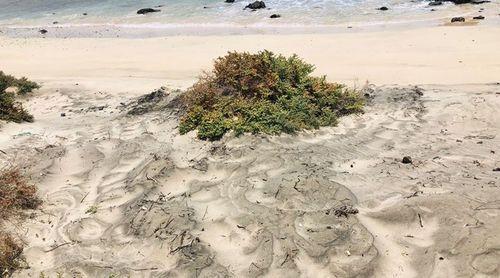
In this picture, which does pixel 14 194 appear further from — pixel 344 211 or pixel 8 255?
pixel 344 211

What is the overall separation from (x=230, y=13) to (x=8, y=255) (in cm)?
2103

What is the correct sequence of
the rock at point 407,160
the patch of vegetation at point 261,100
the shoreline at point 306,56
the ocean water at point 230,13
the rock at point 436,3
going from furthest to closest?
the rock at point 436,3 < the ocean water at point 230,13 < the shoreline at point 306,56 < the patch of vegetation at point 261,100 < the rock at point 407,160

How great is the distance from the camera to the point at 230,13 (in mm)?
24500

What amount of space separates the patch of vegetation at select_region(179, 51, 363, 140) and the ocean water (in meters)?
12.9

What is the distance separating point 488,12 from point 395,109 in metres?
14.3

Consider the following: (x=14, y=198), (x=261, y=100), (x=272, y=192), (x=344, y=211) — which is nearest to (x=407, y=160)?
(x=344, y=211)

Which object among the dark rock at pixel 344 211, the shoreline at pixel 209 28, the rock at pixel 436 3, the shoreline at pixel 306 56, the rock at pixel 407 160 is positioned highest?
the rock at pixel 436 3

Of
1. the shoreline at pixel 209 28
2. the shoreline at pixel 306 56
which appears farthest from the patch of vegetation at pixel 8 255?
the shoreline at pixel 209 28

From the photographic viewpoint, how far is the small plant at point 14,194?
19.1 ft

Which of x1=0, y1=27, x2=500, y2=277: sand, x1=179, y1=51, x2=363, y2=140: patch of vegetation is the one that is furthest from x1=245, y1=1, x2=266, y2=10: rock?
x1=179, y1=51, x2=363, y2=140: patch of vegetation

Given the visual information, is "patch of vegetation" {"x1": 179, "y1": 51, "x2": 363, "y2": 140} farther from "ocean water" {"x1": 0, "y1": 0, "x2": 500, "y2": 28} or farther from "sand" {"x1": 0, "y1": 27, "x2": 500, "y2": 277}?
"ocean water" {"x1": 0, "y1": 0, "x2": 500, "y2": 28}

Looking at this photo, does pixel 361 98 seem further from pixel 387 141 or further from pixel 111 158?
pixel 111 158

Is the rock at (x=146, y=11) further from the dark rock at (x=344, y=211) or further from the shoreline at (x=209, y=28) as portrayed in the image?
the dark rock at (x=344, y=211)

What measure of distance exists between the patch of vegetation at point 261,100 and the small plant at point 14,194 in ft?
8.15
